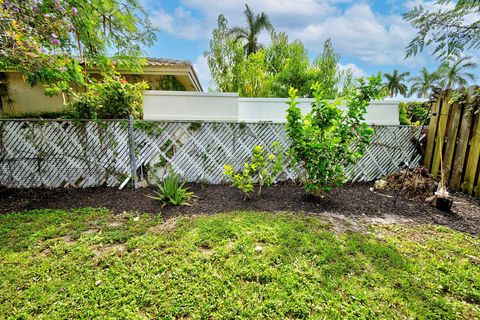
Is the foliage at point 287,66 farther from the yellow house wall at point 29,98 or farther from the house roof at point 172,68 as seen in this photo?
the yellow house wall at point 29,98

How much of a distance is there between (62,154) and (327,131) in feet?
17.0

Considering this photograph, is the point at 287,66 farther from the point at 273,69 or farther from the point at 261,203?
the point at 261,203

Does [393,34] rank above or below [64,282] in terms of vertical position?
above

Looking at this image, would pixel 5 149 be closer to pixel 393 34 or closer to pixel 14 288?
pixel 14 288

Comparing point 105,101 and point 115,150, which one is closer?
point 115,150

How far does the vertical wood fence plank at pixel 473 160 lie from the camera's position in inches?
161

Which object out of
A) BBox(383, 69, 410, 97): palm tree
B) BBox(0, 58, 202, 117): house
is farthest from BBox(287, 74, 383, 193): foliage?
BBox(383, 69, 410, 97): palm tree

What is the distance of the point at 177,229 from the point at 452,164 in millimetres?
5480

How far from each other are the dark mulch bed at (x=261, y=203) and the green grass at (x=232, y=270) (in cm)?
48

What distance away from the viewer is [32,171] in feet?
15.0

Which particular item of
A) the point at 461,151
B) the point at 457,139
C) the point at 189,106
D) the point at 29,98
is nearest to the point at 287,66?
the point at 189,106

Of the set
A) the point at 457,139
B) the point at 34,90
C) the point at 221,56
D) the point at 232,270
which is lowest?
the point at 232,270

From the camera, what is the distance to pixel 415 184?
14.6 ft

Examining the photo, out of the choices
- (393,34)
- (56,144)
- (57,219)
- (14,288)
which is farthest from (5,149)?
(393,34)
